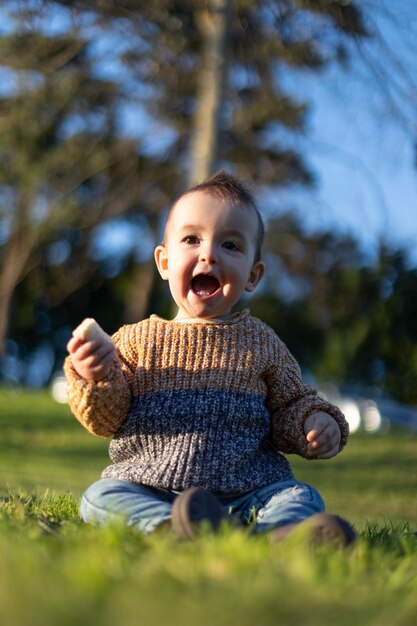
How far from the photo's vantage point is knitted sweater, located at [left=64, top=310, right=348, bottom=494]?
276cm

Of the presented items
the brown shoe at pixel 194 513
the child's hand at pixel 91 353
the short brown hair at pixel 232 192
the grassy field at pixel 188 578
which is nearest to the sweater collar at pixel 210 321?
the short brown hair at pixel 232 192

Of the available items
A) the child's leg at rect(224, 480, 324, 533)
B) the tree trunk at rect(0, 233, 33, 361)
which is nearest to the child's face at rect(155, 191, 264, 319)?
the child's leg at rect(224, 480, 324, 533)

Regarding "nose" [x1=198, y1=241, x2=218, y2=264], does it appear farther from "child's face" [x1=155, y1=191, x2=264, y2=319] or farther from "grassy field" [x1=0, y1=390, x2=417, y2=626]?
"grassy field" [x1=0, y1=390, x2=417, y2=626]

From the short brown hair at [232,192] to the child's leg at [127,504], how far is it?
962 mm

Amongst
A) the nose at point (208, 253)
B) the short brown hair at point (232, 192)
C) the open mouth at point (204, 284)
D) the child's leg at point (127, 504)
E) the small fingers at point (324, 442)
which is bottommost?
the child's leg at point (127, 504)

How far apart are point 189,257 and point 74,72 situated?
8.64 m

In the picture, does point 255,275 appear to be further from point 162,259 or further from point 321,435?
point 321,435

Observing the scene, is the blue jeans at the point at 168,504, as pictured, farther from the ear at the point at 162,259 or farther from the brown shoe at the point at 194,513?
the ear at the point at 162,259

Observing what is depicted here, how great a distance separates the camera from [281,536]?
215cm

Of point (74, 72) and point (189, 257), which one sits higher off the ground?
point (74, 72)

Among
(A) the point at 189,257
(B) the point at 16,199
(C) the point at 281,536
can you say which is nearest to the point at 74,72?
(B) the point at 16,199

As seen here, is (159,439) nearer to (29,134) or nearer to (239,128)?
(239,128)

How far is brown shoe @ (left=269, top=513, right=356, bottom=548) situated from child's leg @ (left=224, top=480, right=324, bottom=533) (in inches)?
11.7

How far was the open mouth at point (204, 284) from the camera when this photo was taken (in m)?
3.05
